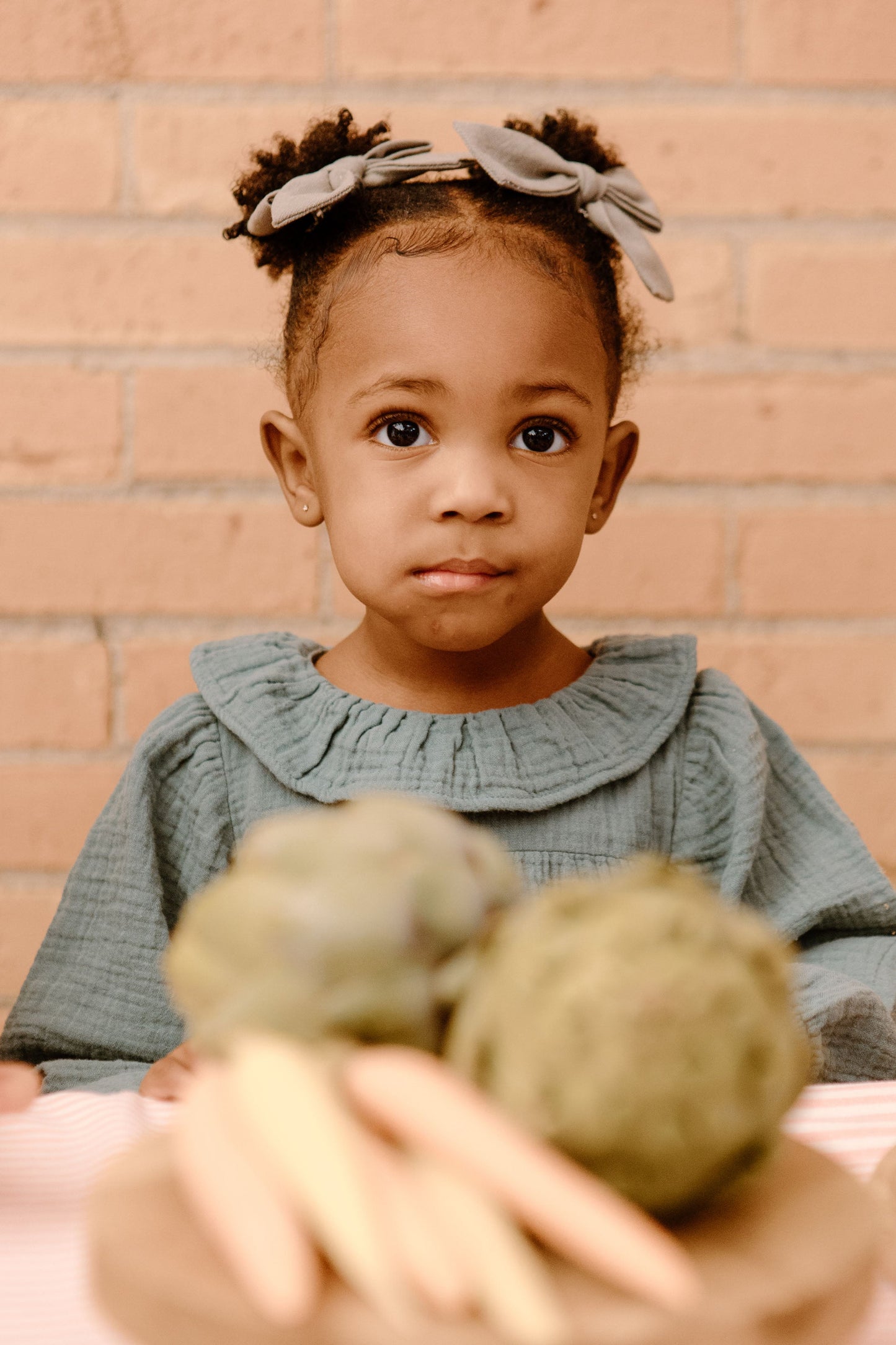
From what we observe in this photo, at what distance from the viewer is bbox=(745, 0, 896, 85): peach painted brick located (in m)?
1.17

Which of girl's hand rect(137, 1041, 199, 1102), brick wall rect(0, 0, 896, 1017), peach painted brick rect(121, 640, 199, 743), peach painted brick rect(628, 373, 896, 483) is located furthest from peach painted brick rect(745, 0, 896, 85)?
girl's hand rect(137, 1041, 199, 1102)

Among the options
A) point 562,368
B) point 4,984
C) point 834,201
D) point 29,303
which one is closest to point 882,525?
point 834,201

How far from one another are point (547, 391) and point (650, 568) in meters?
0.35

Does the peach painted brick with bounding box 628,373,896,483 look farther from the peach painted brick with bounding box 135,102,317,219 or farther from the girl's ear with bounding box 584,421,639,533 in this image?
the peach painted brick with bounding box 135,102,317,219

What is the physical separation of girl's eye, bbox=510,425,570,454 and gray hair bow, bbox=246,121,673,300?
127 mm

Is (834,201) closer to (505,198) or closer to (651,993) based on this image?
(505,198)

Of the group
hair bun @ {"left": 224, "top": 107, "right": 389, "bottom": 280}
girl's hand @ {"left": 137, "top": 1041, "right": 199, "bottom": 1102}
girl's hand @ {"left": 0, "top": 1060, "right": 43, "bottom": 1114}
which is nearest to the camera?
girl's hand @ {"left": 0, "top": 1060, "right": 43, "bottom": 1114}

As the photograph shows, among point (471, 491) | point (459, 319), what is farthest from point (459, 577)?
point (459, 319)

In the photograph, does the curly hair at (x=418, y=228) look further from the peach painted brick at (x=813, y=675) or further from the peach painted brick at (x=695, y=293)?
the peach painted brick at (x=813, y=675)

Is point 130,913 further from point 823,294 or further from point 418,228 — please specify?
point 823,294

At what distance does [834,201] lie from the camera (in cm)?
118

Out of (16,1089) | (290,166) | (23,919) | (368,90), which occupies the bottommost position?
(23,919)

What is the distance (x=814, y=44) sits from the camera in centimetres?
117

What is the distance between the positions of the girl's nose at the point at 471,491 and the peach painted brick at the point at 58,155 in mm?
533
